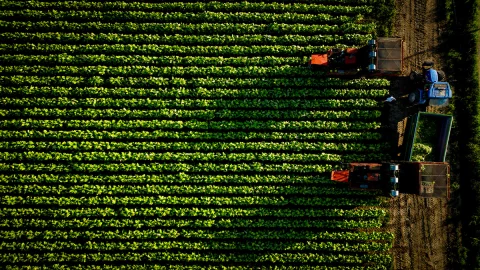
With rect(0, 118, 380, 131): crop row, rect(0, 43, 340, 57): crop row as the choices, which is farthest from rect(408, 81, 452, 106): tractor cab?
rect(0, 43, 340, 57): crop row

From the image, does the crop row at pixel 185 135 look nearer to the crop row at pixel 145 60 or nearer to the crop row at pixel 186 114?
the crop row at pixel 186 114

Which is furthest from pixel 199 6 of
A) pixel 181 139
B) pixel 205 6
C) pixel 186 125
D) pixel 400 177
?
pixel 400 177

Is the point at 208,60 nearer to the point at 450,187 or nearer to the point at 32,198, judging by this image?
the point at 32,198

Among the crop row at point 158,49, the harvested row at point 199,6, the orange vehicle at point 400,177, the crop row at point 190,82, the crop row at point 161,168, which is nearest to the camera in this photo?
the orange vehicle at point 400,177

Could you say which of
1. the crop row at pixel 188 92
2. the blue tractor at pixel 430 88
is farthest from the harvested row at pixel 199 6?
the blue tractor at pixel 430 88

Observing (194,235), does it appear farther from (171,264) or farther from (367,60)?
(367,60)
